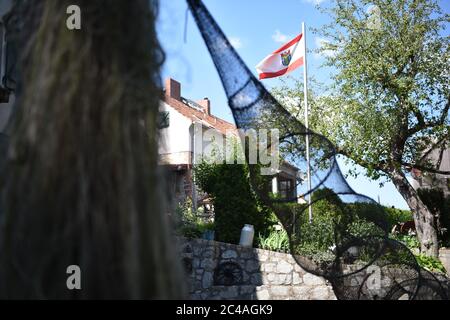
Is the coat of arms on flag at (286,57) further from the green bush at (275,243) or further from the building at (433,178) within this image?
the building at (433,178)

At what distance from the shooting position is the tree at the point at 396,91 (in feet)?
33.3

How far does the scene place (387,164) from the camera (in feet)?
34.4

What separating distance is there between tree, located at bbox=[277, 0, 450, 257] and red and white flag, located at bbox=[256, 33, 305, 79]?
1268 millimetres

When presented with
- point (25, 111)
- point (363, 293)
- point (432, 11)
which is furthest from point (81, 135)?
point (432, 11)

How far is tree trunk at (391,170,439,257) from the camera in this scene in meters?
10.2

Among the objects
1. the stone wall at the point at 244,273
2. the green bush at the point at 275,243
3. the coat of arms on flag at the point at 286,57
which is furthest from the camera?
the coat of arms on flag at the point at 286,57

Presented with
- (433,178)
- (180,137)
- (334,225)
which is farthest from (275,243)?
(180,137)

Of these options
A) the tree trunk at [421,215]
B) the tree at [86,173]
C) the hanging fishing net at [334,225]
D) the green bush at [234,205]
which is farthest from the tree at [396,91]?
the tree at [86,173]

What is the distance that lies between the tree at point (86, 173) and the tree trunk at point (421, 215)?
398 inches

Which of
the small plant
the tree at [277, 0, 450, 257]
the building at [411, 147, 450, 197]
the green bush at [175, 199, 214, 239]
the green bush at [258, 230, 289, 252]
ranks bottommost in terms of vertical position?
the small plant

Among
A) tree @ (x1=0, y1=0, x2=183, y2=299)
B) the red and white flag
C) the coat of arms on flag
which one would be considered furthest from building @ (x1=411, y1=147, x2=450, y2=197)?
tree @ (x1=0, y1=0, x2=183, y2=299)

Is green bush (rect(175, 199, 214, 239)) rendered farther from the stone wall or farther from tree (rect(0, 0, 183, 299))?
tree (rect(0, 0, 183, 299))

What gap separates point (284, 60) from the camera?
10.1 m

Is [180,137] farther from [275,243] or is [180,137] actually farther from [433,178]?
[275,243]
